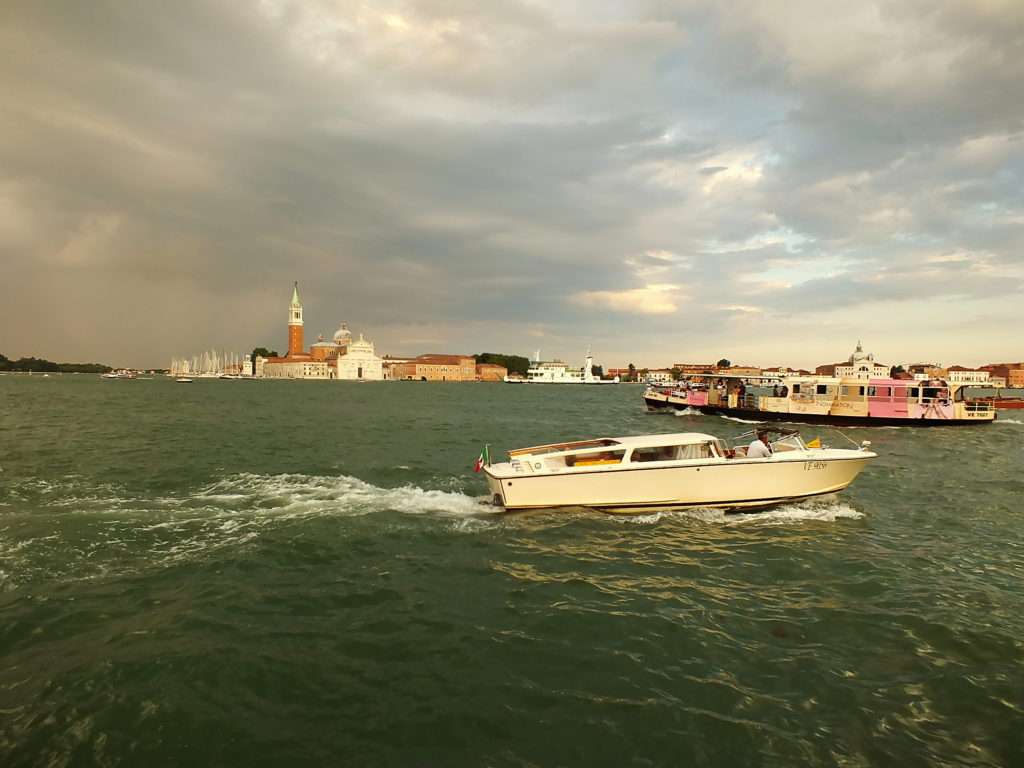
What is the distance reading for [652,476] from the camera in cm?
1246

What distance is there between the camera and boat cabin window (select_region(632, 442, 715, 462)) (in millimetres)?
12711

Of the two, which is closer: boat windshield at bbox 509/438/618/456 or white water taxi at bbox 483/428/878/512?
white water taxi at bbox 483/428/878/512

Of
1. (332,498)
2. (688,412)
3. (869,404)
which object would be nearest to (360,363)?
(688,412)

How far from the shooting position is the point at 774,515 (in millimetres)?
12867

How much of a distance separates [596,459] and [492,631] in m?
6.29

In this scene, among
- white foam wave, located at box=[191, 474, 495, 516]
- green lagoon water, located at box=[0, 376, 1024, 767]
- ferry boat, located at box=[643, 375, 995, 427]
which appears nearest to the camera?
green lagoon water, located at box=[0, 376, 1024, 767]

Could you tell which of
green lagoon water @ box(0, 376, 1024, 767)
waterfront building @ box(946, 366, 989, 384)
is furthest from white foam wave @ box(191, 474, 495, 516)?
waterfront building @ box(946, 366, 989, 384)

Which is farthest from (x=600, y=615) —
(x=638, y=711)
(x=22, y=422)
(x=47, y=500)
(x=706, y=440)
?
(x=22, y=422)

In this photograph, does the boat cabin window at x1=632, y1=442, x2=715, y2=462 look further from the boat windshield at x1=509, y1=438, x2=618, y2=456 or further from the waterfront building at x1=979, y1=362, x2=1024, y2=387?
the waterfront building at x1=979, y1=362, x2=1024, y2=387

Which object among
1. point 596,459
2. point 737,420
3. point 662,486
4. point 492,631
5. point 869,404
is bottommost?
point 492,631

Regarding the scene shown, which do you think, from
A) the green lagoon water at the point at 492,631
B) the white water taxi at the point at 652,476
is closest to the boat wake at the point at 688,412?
the green lagoon water at the point at 492,631

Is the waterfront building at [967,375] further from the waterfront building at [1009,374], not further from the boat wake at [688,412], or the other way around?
the boat wake at [688,412]

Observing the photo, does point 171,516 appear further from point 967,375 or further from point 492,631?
point 967,375

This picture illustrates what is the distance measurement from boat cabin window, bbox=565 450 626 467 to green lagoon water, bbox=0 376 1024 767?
1262 millimetres
